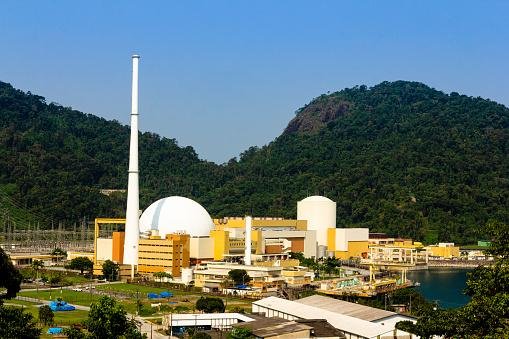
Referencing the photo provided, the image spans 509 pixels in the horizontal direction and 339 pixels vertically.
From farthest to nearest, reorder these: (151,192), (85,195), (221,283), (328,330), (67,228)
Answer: (151,192), (85,195), (67,228), (221,283), (328,330)

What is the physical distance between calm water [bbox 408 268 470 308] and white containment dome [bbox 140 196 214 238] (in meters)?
17.7

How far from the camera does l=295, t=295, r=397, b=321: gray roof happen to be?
38.4m

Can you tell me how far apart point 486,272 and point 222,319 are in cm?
2232

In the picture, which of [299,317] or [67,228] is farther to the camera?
[67,228]

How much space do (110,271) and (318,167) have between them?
7992 cm

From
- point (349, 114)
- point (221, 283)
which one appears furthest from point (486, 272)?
point (349, 114)

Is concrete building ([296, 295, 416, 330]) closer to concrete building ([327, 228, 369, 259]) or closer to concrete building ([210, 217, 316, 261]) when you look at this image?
concrete building ([210, 217, 316, 261])

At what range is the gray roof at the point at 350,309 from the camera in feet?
126

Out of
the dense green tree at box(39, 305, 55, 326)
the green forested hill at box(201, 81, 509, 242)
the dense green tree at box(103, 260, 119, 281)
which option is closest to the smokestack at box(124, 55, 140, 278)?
the dense green tree at box(103, 260, 119, 281)

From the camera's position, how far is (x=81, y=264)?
218 ft

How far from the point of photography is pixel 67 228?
342 feet

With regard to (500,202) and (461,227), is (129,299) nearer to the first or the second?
(461,227)

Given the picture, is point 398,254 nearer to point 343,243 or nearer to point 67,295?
point 343,243

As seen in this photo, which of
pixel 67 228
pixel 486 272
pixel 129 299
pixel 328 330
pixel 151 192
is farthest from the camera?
pixel 151 192
